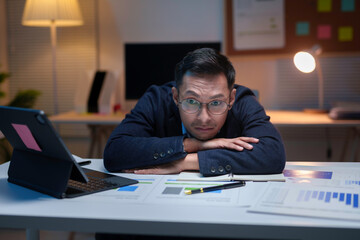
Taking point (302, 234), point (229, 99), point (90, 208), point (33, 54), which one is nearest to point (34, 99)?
point (33, 54)

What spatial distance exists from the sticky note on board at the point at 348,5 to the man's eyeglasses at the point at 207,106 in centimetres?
253

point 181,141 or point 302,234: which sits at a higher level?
point 181,141

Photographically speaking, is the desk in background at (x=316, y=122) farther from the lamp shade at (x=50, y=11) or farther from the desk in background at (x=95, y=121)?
the lamp shade at (x=50, y=11)

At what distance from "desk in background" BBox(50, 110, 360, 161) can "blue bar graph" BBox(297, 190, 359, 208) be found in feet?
5.88

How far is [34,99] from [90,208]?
2.93m

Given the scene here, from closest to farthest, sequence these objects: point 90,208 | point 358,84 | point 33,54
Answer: point 90,208
point 358,84
point 33,54

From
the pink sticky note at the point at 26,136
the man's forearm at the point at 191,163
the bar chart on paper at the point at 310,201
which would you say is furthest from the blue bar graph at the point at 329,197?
the pink sticky note at the point at 26,136

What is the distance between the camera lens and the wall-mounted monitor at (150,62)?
3.58 metres

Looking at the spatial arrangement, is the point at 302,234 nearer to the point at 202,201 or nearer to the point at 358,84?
the point at 202,201

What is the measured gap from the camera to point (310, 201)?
1.12 m

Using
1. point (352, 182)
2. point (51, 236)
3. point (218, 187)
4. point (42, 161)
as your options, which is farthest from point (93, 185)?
point (51, 236)

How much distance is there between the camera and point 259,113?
173 cm

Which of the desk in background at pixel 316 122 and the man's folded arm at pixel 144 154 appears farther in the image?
the desk in background at pixel 316 122

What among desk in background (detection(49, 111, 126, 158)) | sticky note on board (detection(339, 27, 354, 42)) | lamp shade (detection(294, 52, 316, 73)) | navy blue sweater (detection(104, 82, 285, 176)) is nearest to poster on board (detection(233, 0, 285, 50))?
sticky note on board (detection(339, 27, 354, 42))
